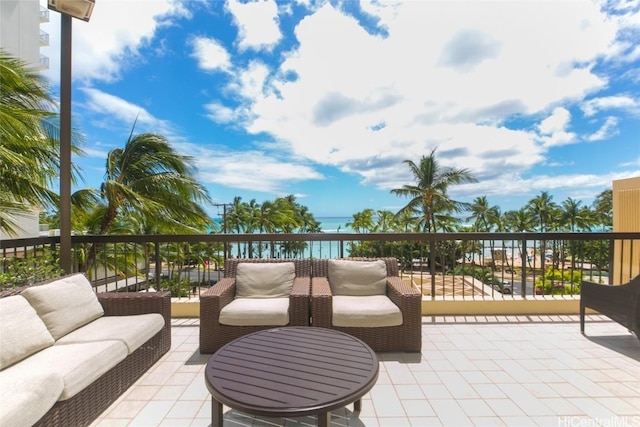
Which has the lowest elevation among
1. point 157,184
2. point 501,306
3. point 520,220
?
point 501,306

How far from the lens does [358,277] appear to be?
3.30 meters

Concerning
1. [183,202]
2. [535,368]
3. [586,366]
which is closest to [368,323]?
[535,368]

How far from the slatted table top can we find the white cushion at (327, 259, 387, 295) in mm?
1128

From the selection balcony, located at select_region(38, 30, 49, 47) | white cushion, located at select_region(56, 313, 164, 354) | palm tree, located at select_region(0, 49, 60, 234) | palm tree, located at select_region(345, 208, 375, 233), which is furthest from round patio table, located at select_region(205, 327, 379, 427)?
palm tree, located at select_region(345, 208, 375, 233)

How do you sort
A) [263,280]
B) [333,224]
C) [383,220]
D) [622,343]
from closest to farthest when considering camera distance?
[622,343], [263,280], [383,220], [333,224]

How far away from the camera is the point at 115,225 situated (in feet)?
27.8

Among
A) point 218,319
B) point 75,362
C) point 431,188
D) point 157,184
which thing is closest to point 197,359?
point 218,319

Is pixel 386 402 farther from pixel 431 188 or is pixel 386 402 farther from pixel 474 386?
pixel 431 188

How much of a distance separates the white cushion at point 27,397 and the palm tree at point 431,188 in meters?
18.3

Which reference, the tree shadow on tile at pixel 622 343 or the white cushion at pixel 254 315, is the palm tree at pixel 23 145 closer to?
the white cushion at pixel 254 315

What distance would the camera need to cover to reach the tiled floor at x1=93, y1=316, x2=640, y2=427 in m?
1.84

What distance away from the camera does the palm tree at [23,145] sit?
3168 millimetres

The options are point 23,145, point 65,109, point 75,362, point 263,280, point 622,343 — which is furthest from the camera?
point 23,145

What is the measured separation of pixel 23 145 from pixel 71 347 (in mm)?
3160
